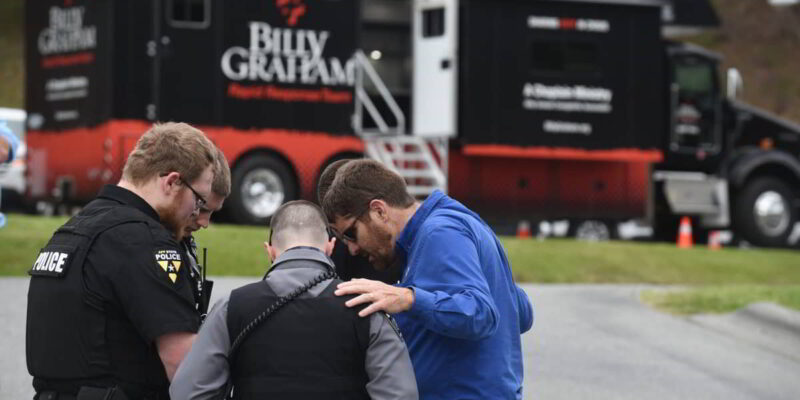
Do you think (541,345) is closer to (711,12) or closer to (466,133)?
(466,133)

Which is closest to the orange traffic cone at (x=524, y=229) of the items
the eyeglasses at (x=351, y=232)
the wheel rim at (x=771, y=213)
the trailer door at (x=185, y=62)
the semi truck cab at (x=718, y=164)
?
the semi truck cab at (x=718, y=164)

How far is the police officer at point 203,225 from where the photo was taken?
390 centimetres

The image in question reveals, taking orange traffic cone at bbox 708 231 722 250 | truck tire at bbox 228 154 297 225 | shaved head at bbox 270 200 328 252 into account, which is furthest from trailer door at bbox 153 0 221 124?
shaved head at bbox 270 200 328 252

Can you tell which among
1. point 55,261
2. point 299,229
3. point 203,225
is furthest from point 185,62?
point 299,229

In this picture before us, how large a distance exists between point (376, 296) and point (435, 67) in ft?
45.2

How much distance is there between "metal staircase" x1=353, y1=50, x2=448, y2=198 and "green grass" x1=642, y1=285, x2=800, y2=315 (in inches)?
175

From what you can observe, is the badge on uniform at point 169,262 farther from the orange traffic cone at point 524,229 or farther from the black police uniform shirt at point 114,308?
the orange traffic cone at point 524,229

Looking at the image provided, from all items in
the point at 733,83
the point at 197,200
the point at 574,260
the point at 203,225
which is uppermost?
the point at 733,83

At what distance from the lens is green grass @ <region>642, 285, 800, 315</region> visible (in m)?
11.9

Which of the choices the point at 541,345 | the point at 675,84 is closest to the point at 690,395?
the point at 541,345

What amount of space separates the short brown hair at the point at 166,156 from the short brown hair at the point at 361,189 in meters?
0.40

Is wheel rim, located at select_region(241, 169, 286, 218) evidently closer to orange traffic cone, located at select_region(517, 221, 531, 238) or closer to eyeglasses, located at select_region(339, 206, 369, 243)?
orange traffic cone, located at select_region(517, 221, 531, 238)

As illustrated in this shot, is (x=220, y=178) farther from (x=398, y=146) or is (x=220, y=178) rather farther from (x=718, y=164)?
(x=718, y=164)

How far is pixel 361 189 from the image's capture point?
381 cm
